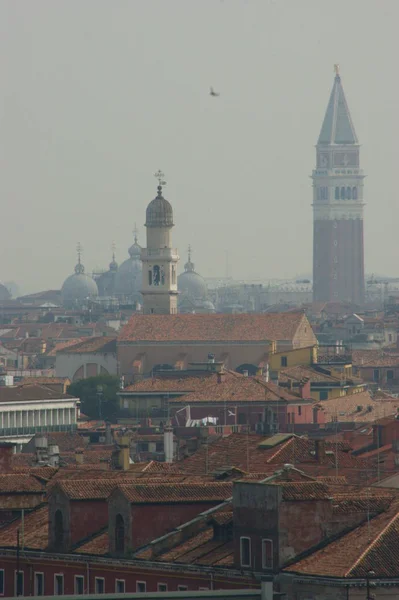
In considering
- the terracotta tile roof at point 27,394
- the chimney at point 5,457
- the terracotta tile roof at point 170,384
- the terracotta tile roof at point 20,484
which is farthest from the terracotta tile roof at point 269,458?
the terracotta tile roof at point 170,384

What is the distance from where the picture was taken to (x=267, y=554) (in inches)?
1080

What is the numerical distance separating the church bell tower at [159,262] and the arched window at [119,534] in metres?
78.2

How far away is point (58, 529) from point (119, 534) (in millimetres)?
1193

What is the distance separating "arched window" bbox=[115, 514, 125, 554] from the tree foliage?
53.2 metres

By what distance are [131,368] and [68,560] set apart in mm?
69743

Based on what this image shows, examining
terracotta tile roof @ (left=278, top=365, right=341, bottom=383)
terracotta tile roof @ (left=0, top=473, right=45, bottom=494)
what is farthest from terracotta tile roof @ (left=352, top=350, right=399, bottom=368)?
terracotta tile roof @ (left=0, top=473, right=45, bottom=494)

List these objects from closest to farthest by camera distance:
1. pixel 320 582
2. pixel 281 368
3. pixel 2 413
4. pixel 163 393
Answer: pixel 320 582 < pixel 2 413 < pixel 163 393 < pixel 281 368

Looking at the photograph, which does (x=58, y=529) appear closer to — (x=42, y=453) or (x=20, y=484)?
(x=20, y=484)

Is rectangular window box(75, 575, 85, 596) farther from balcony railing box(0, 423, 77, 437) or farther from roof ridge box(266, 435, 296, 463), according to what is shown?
balcony railing box(0, 423, 77, 437)

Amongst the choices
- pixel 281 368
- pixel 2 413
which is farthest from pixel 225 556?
pixel 281 368

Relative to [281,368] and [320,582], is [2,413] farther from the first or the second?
[320,582]

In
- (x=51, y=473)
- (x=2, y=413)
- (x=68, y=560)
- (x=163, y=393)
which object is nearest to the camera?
(x=68, y=560)

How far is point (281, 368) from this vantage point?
95688 mm

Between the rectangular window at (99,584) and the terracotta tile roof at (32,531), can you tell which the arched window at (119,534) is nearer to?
the rectangular window at (99,584)
